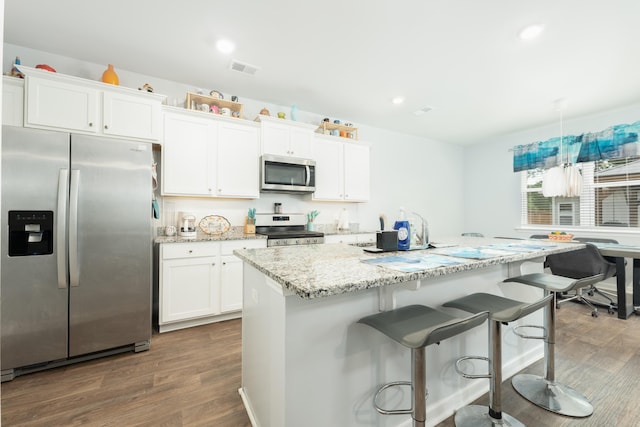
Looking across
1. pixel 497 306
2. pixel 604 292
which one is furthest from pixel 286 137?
pixel 604 292

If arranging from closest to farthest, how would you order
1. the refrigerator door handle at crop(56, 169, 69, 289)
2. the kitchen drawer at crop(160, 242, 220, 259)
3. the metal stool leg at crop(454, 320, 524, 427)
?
the metal stool leg at crop(454, 320, 524, 427), the refrigerator door handle at crop(56, 169, 69, 289), the kitchen drawer at crop(160, 242, 220, 259)

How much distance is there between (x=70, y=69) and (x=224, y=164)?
5.44 feet

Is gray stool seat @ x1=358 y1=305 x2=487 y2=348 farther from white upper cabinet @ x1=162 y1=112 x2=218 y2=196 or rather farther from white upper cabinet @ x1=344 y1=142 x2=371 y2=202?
white upper cabinet @ x1=344 y1=142 x2=371 y2=202

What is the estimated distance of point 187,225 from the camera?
119 inches

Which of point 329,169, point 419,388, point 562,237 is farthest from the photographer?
point 329,169

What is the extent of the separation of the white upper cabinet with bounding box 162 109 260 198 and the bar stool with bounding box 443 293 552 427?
2.55 meters

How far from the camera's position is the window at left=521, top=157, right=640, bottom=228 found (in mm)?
3838

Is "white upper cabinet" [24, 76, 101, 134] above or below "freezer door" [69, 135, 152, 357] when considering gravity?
above

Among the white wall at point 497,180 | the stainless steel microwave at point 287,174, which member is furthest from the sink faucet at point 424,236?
the white wall at point 497,180

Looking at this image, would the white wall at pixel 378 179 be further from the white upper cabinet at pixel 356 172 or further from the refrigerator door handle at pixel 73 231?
the refrigerator door handle at pixel 73 231

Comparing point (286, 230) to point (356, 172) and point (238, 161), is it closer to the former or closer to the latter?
point (238, 161)

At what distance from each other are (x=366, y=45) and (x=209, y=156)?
1.95 metres

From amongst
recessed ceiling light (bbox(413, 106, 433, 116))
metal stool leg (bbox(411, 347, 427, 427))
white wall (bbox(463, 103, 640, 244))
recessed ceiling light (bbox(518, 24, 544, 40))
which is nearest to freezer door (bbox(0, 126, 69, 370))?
metal stool leg (bbox(411, 347, 427, 427))

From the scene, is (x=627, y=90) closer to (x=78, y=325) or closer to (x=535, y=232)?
(x=535, y=232)
